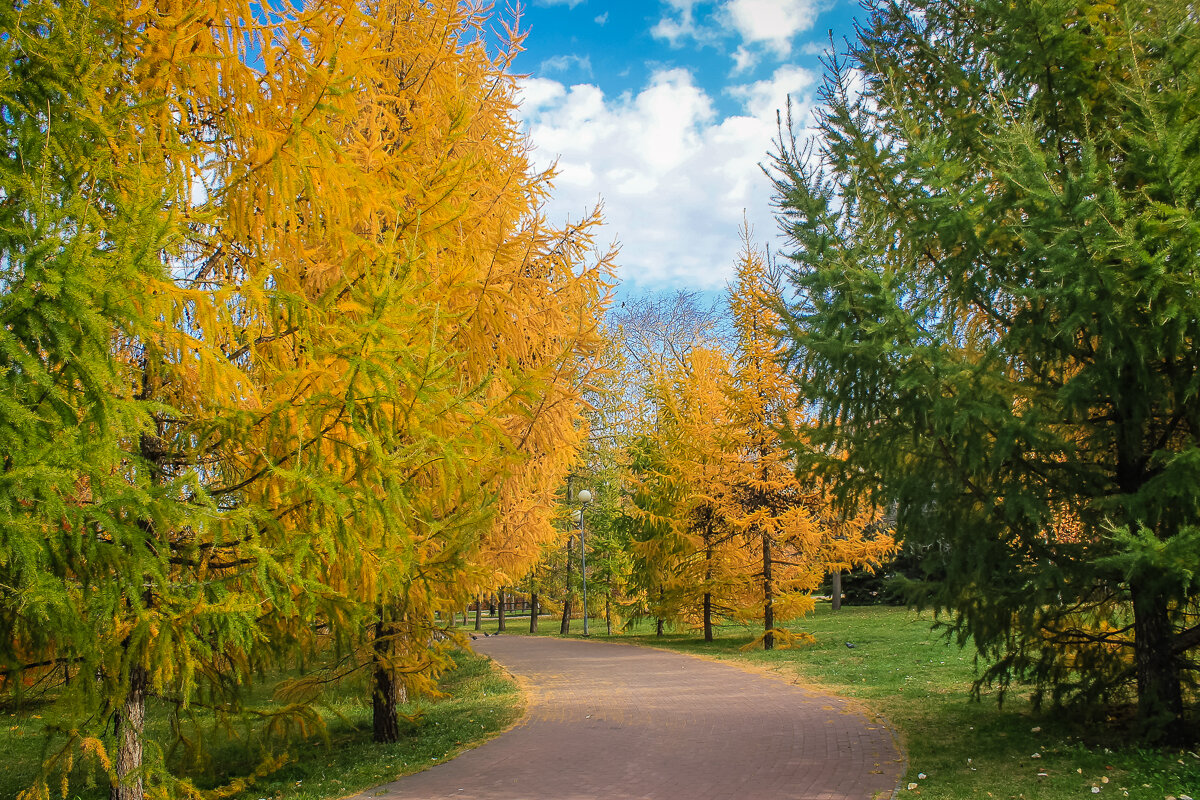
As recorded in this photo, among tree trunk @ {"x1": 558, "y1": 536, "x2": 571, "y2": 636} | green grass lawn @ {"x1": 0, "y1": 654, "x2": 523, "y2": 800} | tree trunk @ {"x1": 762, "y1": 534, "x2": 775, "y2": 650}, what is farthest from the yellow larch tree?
tree trunk @ {"x1": 558, "y1": 536, "x2": 571, "y2": 636}

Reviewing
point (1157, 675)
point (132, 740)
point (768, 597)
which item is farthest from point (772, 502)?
point (132, 740)

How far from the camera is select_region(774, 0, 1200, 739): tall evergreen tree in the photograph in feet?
17.9

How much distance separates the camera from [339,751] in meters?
8.69

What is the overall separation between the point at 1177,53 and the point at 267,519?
744 cm

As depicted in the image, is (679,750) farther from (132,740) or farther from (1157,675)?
(132,740)

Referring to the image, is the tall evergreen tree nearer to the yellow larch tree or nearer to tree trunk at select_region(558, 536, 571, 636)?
the yellow larch tree

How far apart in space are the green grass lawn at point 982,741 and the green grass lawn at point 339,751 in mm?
4933

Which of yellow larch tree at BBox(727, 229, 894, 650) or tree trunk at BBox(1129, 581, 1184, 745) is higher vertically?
yellow larch tree at BBox(727, 229, 894, 650)

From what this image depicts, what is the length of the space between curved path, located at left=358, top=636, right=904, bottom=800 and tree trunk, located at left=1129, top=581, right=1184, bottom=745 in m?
2.13

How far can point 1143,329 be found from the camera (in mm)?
5586

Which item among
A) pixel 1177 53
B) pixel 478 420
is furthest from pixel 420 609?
pixel 1177 53

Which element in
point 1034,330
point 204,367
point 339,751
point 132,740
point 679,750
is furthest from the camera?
point 339,751

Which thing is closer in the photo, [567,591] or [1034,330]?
[1034,330]

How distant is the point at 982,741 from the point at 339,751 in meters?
7.01
